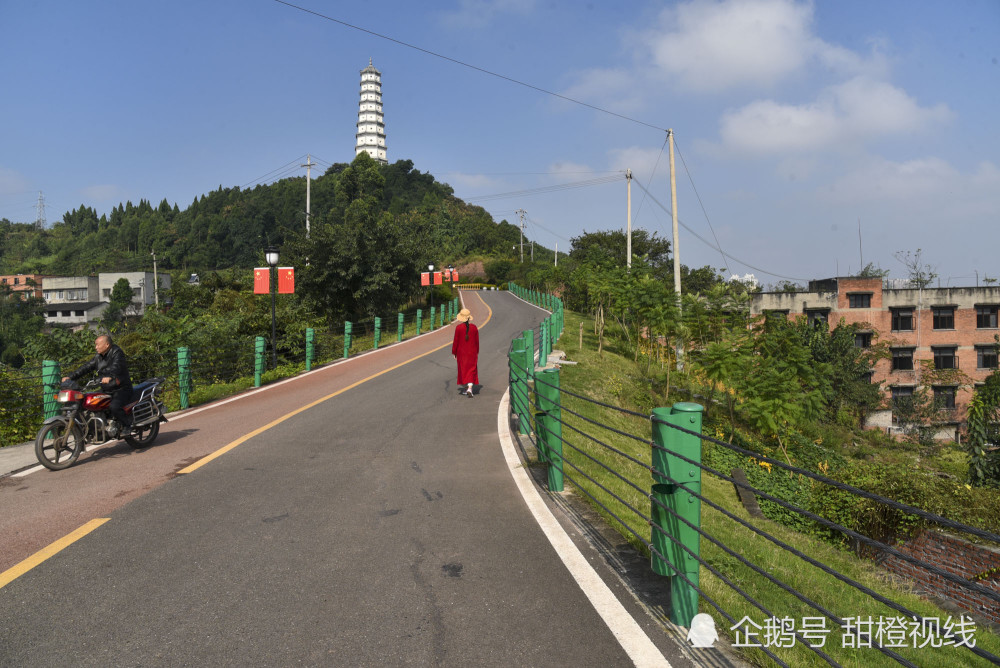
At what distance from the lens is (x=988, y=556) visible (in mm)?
11977

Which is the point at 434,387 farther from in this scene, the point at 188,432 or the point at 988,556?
the point at 988,556

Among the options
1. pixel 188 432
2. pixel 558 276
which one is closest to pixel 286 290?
pixel 188 432

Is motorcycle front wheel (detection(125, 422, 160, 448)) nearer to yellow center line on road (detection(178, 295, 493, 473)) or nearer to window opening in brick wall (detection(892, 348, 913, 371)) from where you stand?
yellow center line on road (detection(178, 295, 493, 473))

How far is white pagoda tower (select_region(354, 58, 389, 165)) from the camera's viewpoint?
582ft

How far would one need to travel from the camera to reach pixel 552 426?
633cm

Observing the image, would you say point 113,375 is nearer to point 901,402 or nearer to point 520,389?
point 520,389

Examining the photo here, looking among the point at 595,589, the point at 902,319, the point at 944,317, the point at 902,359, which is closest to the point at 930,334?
the point at 944,317

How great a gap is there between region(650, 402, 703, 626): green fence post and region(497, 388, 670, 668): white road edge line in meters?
0.31

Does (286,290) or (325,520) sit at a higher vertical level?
(286,290)

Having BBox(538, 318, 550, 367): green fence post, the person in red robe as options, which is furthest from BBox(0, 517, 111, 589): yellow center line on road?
BBox(538, 318, 550, 367): green fence post

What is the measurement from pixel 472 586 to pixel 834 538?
39.8ft

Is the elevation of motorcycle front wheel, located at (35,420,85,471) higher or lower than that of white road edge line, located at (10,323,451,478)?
higher

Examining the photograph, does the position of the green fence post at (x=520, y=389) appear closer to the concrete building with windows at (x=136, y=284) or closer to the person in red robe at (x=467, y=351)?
the person in red robe at (x=467, y=351)

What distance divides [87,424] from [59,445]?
0.46 metres
